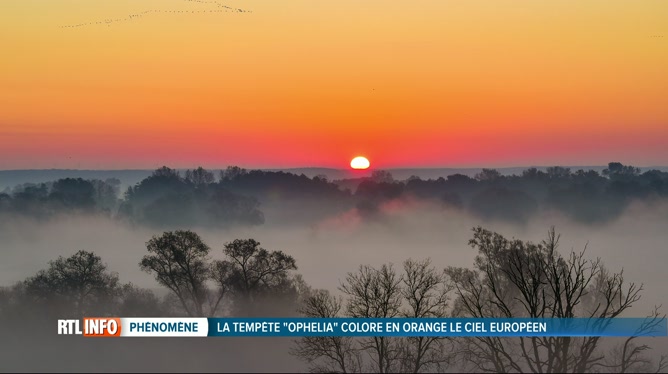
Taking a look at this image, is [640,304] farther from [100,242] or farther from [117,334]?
[100,242]

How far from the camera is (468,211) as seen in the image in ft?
615

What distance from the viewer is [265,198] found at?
195500mm

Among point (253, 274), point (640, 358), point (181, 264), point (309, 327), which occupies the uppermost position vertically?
point (181, 264)

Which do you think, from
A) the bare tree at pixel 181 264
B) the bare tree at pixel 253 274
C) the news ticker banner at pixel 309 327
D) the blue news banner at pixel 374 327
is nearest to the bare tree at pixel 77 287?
the bare tree at pixel 181 264

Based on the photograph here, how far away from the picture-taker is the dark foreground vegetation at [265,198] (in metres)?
174

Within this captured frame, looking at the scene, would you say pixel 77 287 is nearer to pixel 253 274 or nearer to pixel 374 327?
pixel 253 274

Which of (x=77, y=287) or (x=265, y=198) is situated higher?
(x=265, y=198)

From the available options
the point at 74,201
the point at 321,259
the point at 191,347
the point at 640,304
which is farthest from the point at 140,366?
the point at 74,201

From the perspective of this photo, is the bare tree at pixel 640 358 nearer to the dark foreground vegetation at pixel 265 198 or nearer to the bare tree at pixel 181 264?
the bare tree at pixel 181 264

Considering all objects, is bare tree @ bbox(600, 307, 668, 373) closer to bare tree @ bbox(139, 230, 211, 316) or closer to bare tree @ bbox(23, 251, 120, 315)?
bare tree @ bbox(139, 230, 211, 316)

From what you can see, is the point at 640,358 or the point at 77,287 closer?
the point at 640,358

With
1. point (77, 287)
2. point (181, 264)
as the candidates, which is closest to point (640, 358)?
point (181, 264)

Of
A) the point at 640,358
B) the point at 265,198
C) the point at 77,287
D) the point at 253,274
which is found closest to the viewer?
the point at 640,358

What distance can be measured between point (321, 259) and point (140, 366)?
4034 inches
